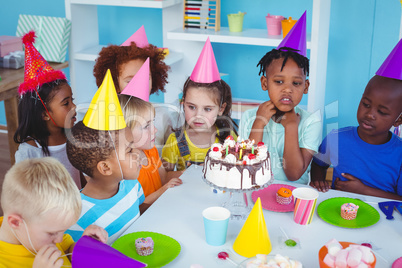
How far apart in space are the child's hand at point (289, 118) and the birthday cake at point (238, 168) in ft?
A: 1.34

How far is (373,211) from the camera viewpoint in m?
1.31

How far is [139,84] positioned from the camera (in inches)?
65.1

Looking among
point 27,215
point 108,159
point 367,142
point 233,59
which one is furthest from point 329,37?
point 27,215

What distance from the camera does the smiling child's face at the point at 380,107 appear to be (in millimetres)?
1556

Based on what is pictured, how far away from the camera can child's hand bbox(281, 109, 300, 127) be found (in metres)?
1.68

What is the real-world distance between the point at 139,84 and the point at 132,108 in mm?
103

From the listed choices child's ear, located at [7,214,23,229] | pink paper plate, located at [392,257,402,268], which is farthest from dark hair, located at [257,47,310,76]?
child's ear, located at [7,214,23,229]

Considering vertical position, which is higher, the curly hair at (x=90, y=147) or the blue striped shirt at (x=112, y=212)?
the curly hair at (x=90, y=147)

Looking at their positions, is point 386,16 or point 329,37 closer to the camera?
point 386,16

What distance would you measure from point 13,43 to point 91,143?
164 cm

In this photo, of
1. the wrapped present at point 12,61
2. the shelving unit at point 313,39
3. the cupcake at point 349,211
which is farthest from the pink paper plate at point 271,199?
the wrapped present at point 12,61

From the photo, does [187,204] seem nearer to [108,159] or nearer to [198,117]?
[108,159]

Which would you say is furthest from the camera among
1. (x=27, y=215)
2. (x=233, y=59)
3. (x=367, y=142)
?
(x=233, y=59)

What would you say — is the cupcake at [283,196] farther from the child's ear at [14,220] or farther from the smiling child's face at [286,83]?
the child's ear at [14,220]
